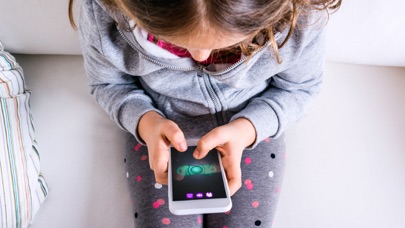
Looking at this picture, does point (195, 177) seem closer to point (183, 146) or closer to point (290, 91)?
point (183, 146)

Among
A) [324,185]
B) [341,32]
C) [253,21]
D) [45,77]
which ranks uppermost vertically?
[253,21]

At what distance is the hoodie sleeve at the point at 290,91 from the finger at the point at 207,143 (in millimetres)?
79

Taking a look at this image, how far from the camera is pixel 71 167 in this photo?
695 millimetres

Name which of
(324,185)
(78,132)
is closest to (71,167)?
(78,132)

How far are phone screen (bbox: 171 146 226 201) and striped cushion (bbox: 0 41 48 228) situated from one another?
0.28 metres

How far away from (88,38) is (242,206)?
0.34 metres

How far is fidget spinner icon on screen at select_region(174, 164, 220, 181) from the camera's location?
0.52 metres

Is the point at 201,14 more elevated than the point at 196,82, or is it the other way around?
the point at 201,14

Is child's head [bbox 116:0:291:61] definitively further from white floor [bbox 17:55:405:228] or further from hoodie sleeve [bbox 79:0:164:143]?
white floor [bbox 17:55:405:228]

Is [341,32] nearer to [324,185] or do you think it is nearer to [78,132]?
[324,185]

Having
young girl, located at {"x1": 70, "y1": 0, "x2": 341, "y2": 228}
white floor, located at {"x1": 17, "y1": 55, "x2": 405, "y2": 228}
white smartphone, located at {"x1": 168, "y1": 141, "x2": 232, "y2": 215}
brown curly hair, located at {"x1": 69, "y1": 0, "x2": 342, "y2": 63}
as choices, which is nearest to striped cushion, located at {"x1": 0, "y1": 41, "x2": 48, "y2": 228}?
white floor, located at {"x1": 17, "y1": 55, "x2": 405, "y2": 228}

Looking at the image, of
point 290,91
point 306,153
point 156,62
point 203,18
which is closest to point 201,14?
point 203,18

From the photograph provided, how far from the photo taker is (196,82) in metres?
0.59

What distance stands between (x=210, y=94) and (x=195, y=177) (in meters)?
0.15
